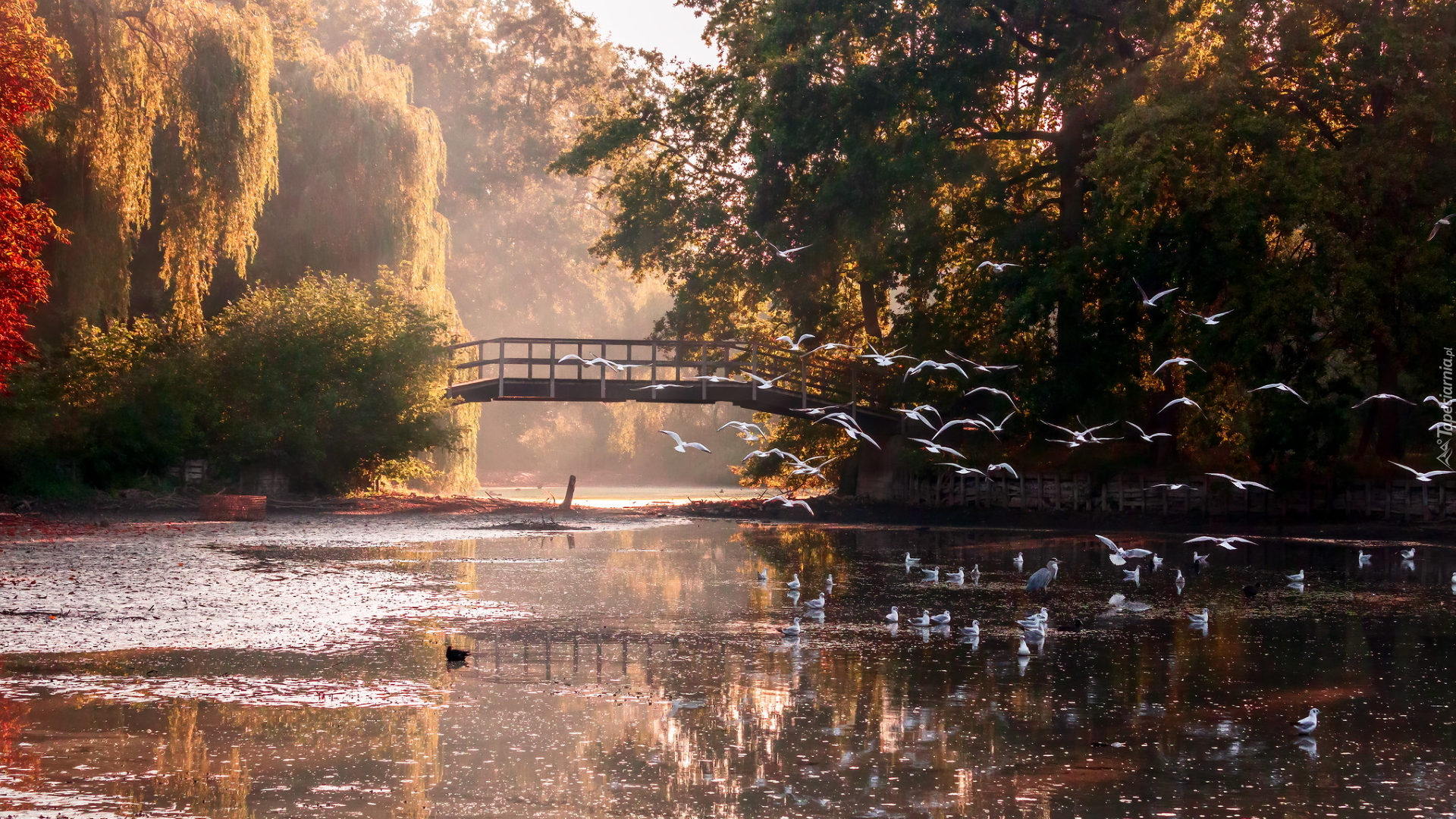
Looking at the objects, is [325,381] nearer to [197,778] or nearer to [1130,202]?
[1130,202]

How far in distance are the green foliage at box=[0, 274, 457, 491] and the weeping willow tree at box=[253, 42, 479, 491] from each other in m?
2.19

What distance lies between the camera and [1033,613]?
1628cm

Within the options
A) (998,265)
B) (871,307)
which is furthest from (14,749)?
(871,307)

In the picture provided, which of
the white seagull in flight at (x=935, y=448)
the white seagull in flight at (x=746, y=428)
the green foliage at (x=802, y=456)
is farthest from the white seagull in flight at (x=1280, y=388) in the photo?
the green foliage at (x=802, y=456)

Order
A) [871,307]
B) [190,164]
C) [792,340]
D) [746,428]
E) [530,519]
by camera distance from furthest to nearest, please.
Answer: [871,307]
[792,340]
[530,519]
[190,164]
[746,428]

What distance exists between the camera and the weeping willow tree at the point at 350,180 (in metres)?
40.5

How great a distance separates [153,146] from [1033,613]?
81.5 feet

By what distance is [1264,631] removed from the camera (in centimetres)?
1513

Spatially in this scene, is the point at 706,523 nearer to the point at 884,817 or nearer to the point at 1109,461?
the point at 1109,461

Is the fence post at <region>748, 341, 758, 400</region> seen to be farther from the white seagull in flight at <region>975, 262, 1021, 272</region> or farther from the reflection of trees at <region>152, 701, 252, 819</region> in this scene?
the reflection of trees at <region>152, 701, 252, 819</region>

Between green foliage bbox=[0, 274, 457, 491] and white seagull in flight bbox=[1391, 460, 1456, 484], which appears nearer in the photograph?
white seagull in flight bbox=[1391, 460, 1456, 484]

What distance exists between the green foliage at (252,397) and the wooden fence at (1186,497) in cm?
1465

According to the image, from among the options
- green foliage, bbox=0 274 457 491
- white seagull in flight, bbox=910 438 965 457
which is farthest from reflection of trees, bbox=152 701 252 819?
green foliage, bbox=0 274 457 491

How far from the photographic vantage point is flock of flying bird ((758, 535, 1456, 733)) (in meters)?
14.0
